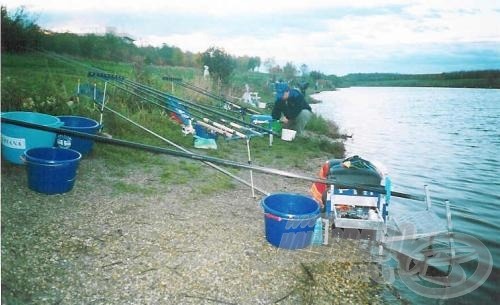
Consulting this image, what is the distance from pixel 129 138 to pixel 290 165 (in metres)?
4.57

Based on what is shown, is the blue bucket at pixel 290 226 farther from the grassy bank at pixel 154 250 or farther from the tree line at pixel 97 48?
the tree line at pixel 97 48

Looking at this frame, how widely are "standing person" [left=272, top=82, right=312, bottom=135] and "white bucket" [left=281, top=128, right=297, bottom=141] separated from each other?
2.71ft

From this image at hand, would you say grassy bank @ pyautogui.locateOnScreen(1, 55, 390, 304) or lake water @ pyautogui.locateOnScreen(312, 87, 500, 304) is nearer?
grassy bank @ pyautogui.locateOnScreen(1, 55, 390, 304)

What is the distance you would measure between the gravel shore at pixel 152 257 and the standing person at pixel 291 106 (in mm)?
7854

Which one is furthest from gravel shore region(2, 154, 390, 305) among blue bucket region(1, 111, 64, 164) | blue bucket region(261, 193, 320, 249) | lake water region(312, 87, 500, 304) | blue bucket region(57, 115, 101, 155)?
lake water region(312, 87, 500, 304)

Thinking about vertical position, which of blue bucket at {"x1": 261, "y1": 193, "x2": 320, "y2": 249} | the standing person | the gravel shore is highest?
the standing person

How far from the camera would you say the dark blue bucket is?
5.48 metres

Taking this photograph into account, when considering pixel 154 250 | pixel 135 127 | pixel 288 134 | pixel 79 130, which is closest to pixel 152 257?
pixel 154 250

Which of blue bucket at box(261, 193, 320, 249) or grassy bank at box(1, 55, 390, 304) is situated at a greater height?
blue bucket at box(261, 193, 320, 249)

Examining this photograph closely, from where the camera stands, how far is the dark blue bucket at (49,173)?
5.48 metres

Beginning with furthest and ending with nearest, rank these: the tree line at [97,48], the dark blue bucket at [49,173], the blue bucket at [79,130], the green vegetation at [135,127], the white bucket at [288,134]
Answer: the tree line at [97,48] < the white bucket at [288,134] < the green vegetation at [135,127] < the blue bucket at [79,130] < the dark blue bucket at [49,173]

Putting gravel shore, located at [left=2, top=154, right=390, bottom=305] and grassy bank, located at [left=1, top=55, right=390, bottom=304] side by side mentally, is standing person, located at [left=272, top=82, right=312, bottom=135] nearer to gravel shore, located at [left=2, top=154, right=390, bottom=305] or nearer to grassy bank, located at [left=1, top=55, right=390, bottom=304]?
grassy bank, located at [left=1, top=55, right=390, bottom=304]

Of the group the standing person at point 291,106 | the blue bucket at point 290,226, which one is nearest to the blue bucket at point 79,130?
the blue bucket at point 290,226

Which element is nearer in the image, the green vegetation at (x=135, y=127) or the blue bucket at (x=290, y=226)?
the blue bucket at (x=290, y=226)
